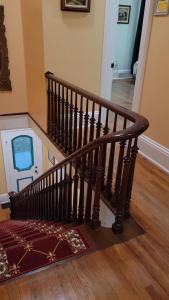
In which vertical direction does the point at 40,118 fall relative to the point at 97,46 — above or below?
below

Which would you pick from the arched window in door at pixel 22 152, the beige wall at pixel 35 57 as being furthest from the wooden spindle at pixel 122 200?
the arched window in door at pixel 22 152

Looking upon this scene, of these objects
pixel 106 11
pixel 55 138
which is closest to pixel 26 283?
pixel 55 138

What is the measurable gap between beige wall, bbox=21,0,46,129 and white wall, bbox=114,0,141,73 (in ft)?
13.8

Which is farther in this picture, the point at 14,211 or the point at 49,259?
the point at 14,211

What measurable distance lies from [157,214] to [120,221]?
1.66 feet

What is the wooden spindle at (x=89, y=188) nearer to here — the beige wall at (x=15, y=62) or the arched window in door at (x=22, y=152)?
the beige wall at (x=15, y=62)

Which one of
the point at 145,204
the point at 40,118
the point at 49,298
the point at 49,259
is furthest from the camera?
the point at 40,118

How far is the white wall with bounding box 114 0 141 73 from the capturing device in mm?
7367

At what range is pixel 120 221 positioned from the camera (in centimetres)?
194

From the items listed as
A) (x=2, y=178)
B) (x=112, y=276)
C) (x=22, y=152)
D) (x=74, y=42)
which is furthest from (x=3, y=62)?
(x=112, y=276)

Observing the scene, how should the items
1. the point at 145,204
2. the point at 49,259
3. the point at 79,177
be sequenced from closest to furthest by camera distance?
the point at 49,259 → the point at 79,177 → the point at 145,204

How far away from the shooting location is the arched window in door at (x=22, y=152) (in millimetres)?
6368

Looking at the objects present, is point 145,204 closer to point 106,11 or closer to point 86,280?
point 86,280

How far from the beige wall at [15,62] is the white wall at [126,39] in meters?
4.10
